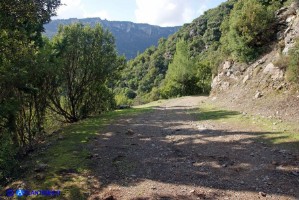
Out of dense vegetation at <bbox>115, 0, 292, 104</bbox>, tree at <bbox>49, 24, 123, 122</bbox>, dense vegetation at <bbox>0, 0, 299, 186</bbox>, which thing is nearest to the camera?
dense vegetation at <bbox>0, 0, 299, 186</bbox>

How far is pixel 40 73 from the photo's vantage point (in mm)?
12453

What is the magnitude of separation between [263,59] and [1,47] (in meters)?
16.8

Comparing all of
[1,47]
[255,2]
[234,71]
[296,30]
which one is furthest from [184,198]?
[255,2]

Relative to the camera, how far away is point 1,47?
29.2 feet

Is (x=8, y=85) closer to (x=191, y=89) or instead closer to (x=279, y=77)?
(x=279, y=77)

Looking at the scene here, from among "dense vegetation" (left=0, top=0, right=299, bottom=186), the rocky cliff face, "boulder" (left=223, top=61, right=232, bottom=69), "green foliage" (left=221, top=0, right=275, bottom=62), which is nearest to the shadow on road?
"dense vegetation" (left=0, top=0, right=299, bottom=186)

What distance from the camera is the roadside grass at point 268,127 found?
10.2 metres

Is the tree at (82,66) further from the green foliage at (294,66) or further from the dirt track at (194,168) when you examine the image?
the green foliage at (294,66)

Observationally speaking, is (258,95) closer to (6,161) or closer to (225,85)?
(225,85)

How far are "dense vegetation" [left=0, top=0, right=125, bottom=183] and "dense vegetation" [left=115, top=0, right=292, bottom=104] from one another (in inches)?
340

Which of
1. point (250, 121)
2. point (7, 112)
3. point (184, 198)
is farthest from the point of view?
point (250, 121)

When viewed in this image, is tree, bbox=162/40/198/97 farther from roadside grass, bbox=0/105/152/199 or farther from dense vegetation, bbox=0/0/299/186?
roadside grass, bbox=0/105/152/199

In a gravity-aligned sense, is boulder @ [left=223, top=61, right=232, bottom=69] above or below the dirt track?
above

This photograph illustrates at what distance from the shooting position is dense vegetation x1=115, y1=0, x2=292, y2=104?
21719 mm
